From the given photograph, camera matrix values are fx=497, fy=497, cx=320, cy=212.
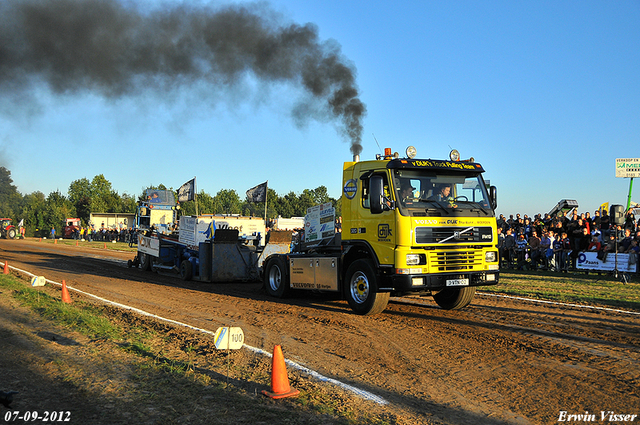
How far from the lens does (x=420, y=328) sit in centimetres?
860

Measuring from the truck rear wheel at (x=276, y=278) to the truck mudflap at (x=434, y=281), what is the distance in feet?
12.4

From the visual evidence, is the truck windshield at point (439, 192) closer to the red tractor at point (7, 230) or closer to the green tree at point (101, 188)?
the red tractor at point (7, 230)

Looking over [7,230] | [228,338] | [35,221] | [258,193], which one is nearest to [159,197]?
[258,193]

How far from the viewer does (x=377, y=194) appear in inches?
361

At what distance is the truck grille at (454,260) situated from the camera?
9148mm

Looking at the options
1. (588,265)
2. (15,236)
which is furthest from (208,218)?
(15,236)

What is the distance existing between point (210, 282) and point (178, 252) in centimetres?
316

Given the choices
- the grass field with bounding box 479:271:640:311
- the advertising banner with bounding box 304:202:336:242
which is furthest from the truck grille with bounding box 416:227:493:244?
the grass field with bounding box 479:271:640:311

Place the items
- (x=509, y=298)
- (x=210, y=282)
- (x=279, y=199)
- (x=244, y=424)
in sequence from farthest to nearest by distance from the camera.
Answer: (x=279, y=199)
(x=210, y=282)
(x=509, y=298)
(x=244, y=424)

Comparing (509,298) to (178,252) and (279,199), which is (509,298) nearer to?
(178,252)

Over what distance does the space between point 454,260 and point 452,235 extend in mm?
479

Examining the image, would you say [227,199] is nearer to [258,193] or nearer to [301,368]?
[258,193]

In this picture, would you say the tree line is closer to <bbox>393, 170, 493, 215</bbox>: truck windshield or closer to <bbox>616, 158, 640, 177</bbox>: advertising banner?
<bbox>616, 158, 640, 177</bbox>: advertising banner

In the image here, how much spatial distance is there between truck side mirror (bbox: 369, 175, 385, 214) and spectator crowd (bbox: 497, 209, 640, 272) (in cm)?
977
